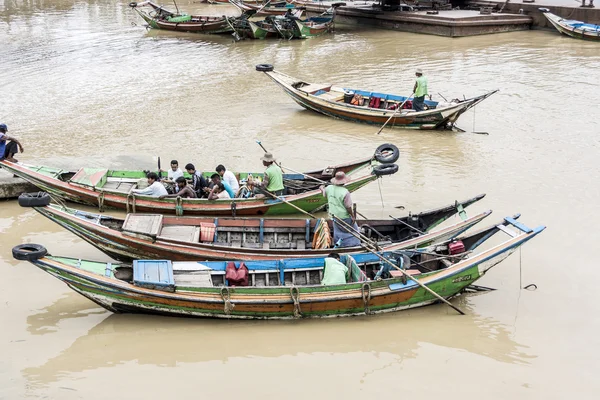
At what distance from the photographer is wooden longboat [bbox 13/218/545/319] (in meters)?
7.79

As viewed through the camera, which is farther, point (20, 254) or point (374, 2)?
point (374, 2)

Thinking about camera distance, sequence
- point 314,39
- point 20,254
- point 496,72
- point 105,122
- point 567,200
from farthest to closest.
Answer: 1. point 314,39
2. point 496,72
3. point 105,122
4. point 567,200
5. point 20,254

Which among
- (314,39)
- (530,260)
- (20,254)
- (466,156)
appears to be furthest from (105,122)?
(314,39)

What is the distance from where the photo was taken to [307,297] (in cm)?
791

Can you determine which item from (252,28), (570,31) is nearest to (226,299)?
(252,28)

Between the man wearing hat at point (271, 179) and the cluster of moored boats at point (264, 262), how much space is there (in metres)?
1.20

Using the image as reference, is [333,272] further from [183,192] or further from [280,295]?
[183,192]

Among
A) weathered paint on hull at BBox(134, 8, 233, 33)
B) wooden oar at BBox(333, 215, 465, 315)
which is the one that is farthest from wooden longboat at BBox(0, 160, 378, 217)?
weathered paint on hull at BBox(134, 8, 233, 33)

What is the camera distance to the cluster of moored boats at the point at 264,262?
785 centimetres

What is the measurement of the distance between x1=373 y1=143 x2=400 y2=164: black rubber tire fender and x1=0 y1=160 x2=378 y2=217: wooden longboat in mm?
321

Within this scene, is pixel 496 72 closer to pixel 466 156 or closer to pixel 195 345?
pixel 466 156

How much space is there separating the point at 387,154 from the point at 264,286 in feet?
11.3

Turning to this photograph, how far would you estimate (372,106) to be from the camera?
16.8 meters

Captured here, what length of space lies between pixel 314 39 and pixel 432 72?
8163mm
